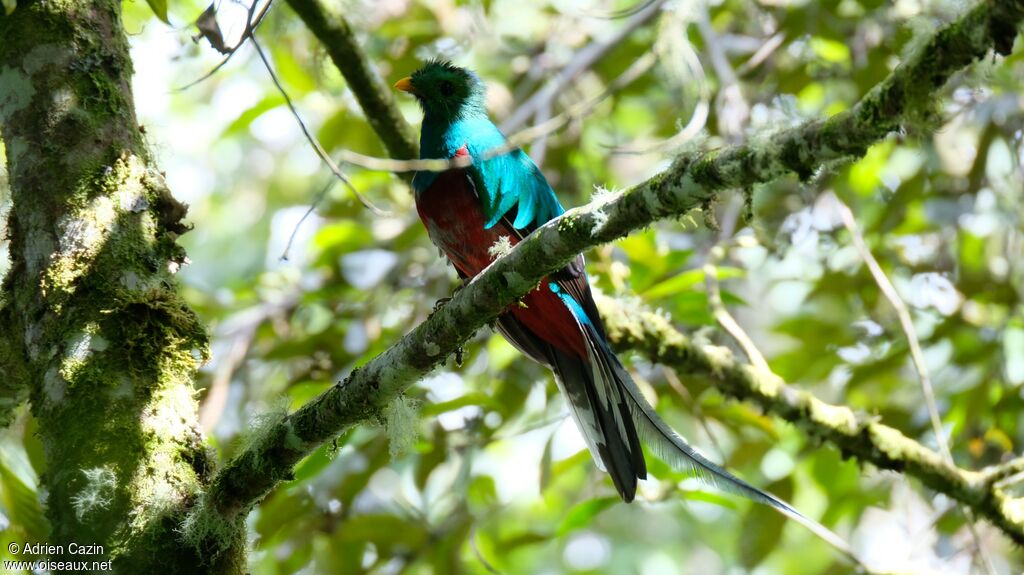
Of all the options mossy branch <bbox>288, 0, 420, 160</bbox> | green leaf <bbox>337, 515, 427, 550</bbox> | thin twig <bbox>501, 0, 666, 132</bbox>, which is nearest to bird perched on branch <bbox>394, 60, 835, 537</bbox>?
mossy branch <bbox>288, 0, 420, 160</bbox>

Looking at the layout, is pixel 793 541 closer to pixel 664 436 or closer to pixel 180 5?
pixel 664 436

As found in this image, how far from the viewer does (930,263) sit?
16.2 ft

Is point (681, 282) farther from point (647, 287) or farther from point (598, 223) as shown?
point (598, 223)

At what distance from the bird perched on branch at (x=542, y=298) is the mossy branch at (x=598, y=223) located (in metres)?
0.76

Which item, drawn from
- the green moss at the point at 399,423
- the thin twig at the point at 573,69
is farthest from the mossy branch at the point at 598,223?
the thin twig at the point at 573,69

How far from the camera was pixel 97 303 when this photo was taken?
2.27 metres

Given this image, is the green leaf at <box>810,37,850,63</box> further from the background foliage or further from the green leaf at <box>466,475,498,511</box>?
the green leaf at <box>466,475,498,511</box>

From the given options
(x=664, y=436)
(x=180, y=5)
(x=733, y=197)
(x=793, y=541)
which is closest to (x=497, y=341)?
(x=733, y=197)

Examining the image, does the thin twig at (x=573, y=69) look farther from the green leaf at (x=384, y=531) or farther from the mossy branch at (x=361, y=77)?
the green leaf at (x=384, y=531)

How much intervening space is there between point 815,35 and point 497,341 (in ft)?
7.35

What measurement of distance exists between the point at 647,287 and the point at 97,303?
2.18 meters

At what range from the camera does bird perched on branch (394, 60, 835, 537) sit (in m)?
3.21

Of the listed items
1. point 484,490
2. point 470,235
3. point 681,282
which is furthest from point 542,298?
point 484,490

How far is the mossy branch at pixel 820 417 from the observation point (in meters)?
3.17
